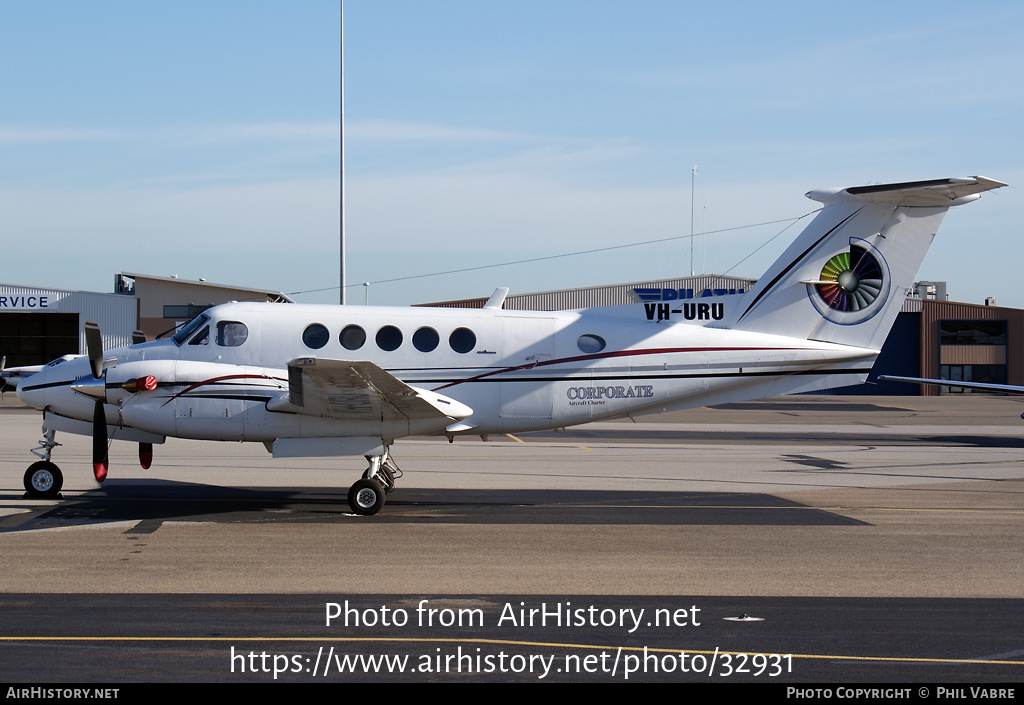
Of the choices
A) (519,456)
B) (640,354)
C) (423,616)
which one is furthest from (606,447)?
(423,616)

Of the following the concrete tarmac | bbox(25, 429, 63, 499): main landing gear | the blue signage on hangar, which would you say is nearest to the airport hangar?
the blue signage on hangar

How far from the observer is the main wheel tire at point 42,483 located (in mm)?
13203

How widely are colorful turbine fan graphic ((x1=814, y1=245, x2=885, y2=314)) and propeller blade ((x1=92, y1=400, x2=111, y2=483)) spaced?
11049mm

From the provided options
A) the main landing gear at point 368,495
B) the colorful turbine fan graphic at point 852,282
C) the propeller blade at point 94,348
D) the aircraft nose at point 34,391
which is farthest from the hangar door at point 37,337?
the colorful turbine fan graphic at point 852,282

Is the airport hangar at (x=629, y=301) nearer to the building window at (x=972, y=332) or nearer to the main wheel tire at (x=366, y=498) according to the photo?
the building window at (x=972, y=332)

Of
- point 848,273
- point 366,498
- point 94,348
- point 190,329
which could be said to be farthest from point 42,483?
point 848,273

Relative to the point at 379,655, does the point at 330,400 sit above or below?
above

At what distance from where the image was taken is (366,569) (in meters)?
9.35

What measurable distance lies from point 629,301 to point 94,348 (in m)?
52.0

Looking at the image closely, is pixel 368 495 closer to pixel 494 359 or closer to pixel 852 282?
pixel 494 359

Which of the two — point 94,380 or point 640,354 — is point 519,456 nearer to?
point 640,354

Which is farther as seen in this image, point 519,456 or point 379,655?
point 519,456

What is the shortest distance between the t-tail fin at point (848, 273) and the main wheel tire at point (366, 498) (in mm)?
6300

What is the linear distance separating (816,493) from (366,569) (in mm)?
9197
